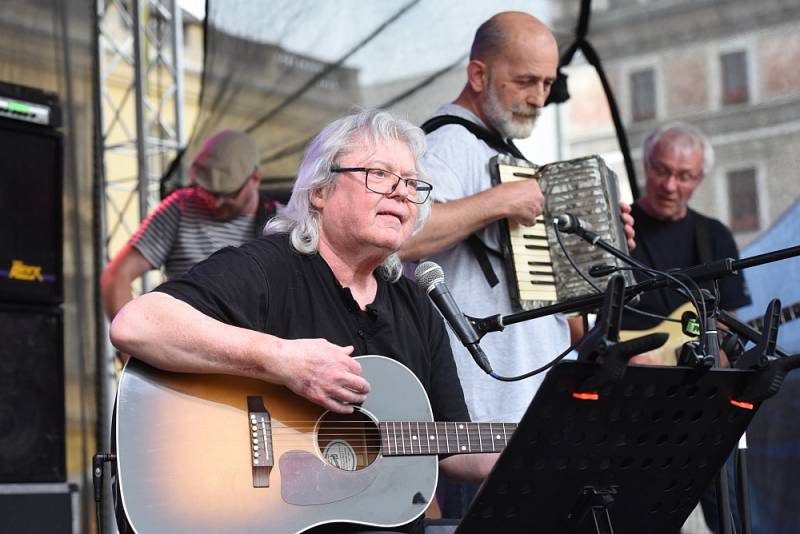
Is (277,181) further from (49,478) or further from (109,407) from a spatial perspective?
(49,478)

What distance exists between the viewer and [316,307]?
2926mm

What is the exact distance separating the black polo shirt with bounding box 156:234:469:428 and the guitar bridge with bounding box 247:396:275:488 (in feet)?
0.73

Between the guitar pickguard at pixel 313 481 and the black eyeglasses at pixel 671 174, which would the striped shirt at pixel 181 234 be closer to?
the black eyeglasses at pixel 671 174

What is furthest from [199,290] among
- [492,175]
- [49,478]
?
[49,478]

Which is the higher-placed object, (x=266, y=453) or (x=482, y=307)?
(x=482, y=307)

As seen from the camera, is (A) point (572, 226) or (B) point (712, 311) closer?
(B) point (712, 311)

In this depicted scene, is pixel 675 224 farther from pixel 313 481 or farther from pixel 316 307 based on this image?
pixel 313 481

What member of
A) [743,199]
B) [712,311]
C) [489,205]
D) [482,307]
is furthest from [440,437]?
[743,199]

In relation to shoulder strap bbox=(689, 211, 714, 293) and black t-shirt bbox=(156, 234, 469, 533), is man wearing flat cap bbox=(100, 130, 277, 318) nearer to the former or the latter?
shoulder strap bbox=(689, 211, 714, 293)

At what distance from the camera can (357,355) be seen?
2.93 meters

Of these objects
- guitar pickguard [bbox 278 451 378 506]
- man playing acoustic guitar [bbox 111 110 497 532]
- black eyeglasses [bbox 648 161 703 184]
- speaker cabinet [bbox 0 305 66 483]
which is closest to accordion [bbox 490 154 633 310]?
man playing acoustic guitar [bbox 111 110 497 532]

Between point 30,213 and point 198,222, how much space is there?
75cm

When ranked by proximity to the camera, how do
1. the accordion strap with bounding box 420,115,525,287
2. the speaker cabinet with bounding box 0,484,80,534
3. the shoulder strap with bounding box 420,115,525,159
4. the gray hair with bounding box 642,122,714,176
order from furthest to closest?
the gray hair with bounding box 642,122,714,176, the speaker cabinet with bounding box 0,484,80,534, the shoulder strap with bounding box 420,115,525,159, the accordion strap with bounding box 420,115,525,287

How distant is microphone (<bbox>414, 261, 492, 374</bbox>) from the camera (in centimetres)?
263
